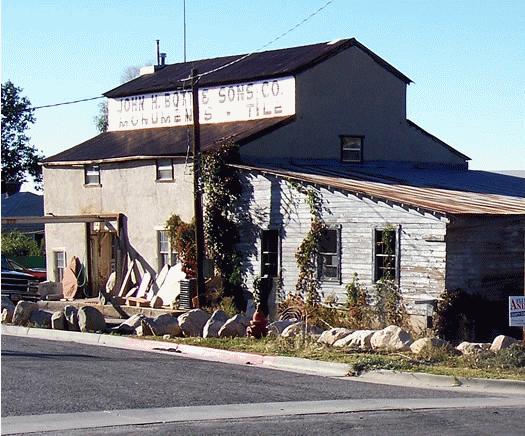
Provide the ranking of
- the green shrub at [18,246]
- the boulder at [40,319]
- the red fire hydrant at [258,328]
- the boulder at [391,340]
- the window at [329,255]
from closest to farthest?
the boulder at [391,340]
the red fire hydrant at [258,328]
the boulder at [40,319]
the window at [329,255]
the green shrub at [18,246]

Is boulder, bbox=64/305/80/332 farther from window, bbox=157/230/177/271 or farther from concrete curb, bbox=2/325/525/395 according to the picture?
window, bbox=157/230/177/271

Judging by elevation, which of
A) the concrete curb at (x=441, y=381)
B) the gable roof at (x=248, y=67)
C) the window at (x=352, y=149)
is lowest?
the concrete curb at (x=441, y=381)

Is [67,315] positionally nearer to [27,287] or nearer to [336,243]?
[336,243]

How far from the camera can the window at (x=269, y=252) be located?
28359mm

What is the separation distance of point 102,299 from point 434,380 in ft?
55.1

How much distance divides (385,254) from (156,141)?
11352 millimetres

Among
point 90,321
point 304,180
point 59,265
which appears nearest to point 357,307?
point 304,180

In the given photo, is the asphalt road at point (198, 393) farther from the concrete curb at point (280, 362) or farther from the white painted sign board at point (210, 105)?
the white painted sign board at point (210, 105)

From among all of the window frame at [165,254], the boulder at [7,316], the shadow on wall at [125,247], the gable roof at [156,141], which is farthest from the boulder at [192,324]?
the shadow on wall at [125,247]

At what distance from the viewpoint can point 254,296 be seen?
93.5ft

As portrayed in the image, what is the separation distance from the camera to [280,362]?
18281mm

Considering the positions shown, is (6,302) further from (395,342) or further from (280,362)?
(395,342)

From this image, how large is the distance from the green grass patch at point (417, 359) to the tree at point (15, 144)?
150 ft

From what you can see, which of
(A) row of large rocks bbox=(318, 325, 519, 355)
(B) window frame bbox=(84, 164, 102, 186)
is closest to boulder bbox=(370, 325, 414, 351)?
(A) row of large rocks bbox=(318, 325, 519, 355)
